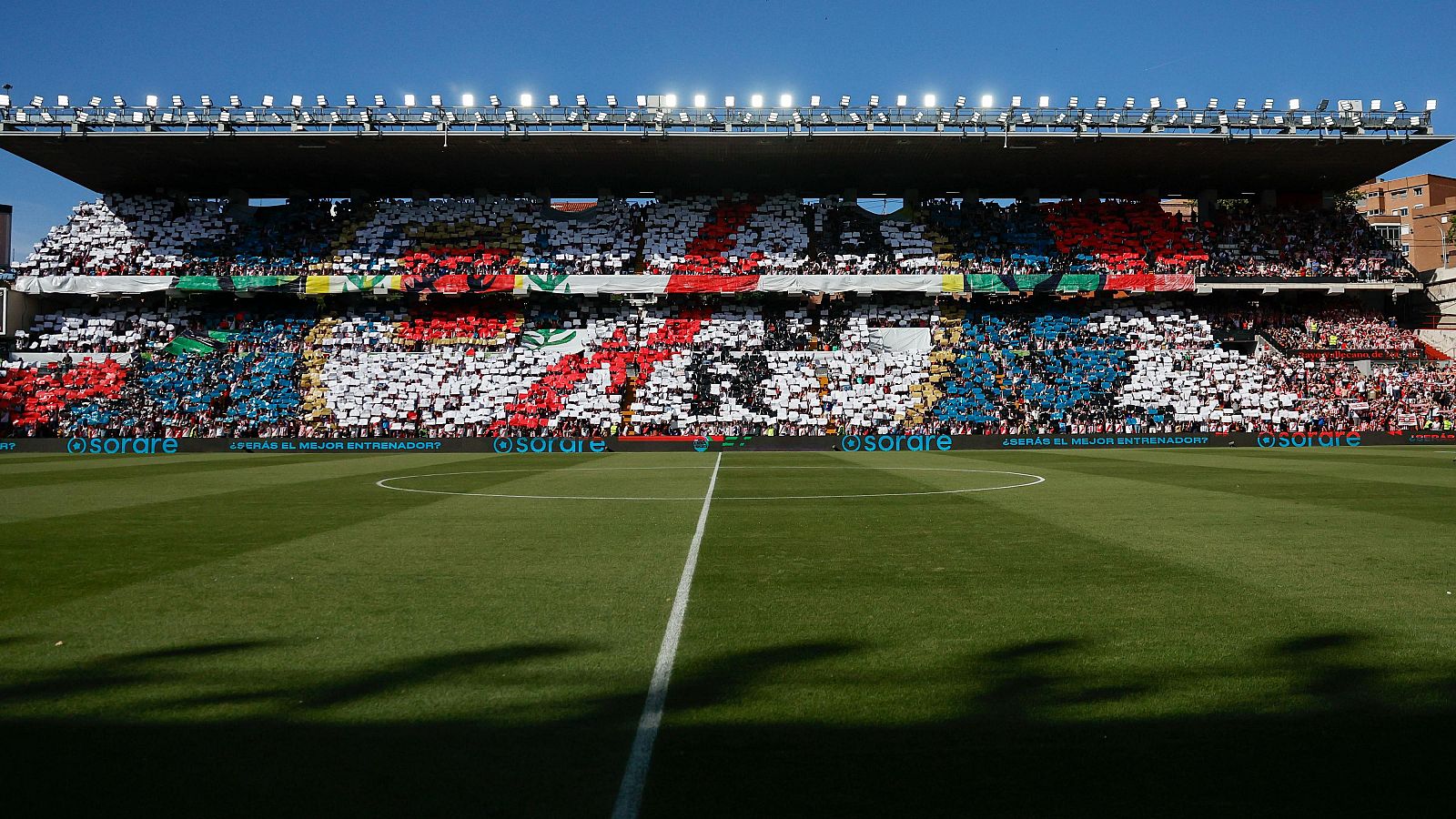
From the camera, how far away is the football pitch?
14.2 ft

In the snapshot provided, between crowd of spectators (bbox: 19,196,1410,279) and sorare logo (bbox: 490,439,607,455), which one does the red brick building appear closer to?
crowd of spectators (bbox: 19,196,1410,279)

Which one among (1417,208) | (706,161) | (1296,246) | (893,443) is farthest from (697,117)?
(1417,208)

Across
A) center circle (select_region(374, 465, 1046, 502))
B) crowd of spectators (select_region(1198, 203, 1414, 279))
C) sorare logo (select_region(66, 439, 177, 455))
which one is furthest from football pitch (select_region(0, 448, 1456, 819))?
crowd of spectators (select_region(1198, 203, 1414, 279))

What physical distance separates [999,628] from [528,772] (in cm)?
387

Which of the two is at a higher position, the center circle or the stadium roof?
the stadium roof

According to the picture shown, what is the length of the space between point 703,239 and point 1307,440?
3112 centimetres

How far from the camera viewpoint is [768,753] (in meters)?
4.69

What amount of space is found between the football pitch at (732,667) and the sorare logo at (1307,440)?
31135mm

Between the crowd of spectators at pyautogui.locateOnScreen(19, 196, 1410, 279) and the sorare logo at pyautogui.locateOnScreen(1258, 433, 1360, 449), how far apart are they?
11928 mm

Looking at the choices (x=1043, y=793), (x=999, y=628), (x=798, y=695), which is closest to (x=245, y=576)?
(x=798, y=695)

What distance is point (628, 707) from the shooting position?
5367 millimetres

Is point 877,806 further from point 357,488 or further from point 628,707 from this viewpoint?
point 357,488

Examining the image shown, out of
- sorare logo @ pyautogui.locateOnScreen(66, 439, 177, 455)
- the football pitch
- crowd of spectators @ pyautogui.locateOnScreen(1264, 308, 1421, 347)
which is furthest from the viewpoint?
crowd of spectators @ pyautogui.locateOnScreen(1264, 308, 1421, 347)

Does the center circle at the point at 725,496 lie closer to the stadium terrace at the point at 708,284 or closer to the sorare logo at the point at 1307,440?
the stadium terrace at the point at 708,284
